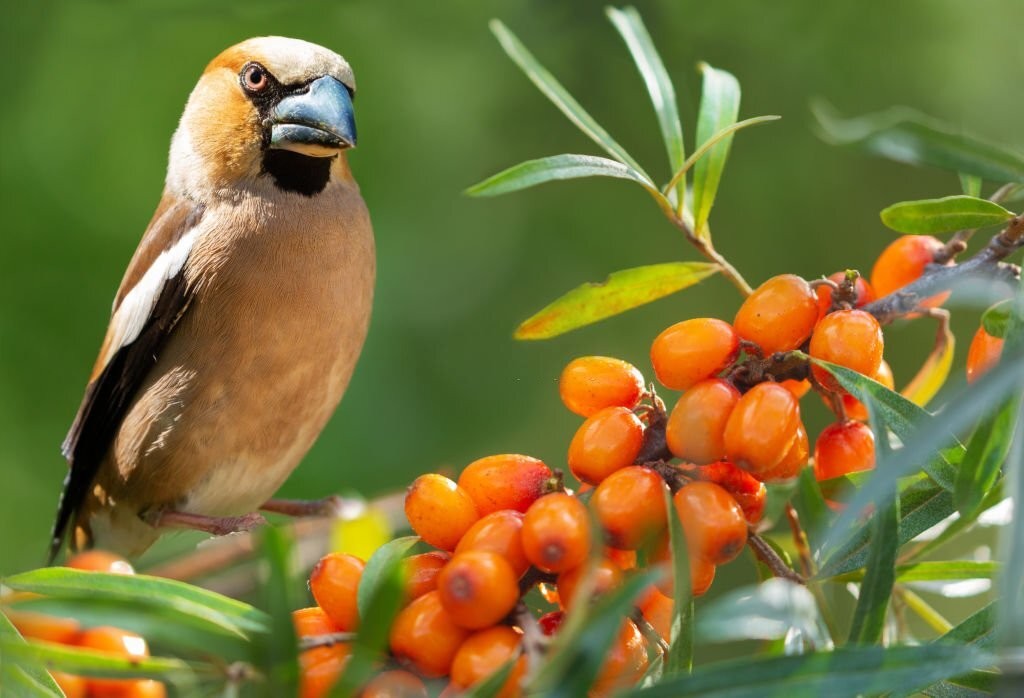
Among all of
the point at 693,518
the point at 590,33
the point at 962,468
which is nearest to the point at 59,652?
the point at 693,518

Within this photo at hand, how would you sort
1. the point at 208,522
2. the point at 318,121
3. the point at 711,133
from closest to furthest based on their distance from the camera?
the point at 711,133 < the point at 318,121 < the point at 208,522

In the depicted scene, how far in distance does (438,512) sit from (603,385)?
18cm

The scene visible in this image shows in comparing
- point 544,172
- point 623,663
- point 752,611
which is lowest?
point 623,663

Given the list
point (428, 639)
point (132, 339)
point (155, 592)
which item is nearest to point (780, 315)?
point (428, 639)

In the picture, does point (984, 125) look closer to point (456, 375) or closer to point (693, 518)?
point (456, 375)

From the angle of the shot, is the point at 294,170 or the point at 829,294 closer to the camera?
the point at 829,294

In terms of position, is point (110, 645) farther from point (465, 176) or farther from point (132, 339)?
point (465, 176)

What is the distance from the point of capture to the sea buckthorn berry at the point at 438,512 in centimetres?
91

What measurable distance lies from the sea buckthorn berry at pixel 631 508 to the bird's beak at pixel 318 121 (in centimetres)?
97

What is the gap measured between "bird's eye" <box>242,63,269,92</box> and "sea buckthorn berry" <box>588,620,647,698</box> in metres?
1.28

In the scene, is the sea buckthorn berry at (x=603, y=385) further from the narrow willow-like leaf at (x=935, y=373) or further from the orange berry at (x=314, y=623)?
the narrow willow-like leaf at (x=935, y=373)

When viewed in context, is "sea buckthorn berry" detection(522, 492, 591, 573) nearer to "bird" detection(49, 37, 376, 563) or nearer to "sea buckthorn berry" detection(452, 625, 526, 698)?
"sea buckthorn berry" detection(452, 625, 526, 698)

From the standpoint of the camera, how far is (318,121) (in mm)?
1707

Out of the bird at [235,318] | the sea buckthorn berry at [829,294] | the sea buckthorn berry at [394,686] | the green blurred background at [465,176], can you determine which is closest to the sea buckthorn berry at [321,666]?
the sea buckthorn berry at [394,686]
